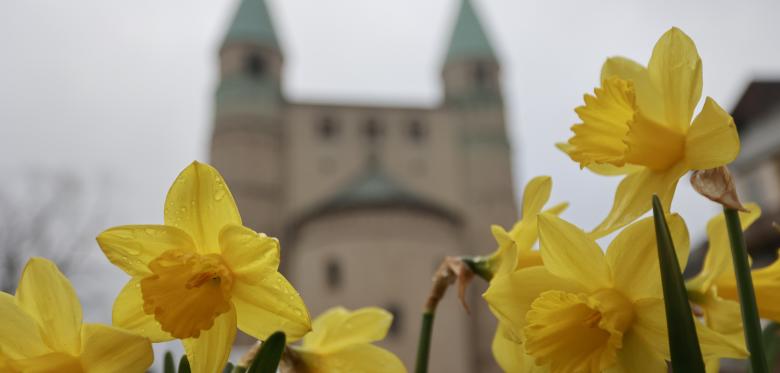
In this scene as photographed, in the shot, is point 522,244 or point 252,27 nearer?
point 522,244

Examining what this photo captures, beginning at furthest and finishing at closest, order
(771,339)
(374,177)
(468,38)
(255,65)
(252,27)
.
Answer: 1. (468,38)
2. (252,27)
3. (255,65)
4. (374,177)
5. (771,339)

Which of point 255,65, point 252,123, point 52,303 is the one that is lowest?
point 252,123

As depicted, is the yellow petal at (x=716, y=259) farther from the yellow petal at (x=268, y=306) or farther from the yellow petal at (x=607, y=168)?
the yellow petal at (x=268, y=306)

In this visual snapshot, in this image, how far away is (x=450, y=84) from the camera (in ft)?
75.0

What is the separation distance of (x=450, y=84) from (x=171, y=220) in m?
22.6

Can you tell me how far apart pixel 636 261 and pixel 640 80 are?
183 mm

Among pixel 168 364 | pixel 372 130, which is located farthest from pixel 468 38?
pixel 168 364

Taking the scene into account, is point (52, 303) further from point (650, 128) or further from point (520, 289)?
point (650, 128)

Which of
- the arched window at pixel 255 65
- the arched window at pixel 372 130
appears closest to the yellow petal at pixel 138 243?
the arched window at pixel 372 130

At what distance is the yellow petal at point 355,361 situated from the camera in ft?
2.21

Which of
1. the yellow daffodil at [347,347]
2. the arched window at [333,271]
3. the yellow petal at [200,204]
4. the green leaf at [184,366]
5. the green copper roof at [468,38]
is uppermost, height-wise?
the green copper roof at [468,38]

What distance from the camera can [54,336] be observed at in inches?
21.9

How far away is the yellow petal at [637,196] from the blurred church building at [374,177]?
15.6m

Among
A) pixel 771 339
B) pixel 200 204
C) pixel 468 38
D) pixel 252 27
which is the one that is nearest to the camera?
pixel 200 204
